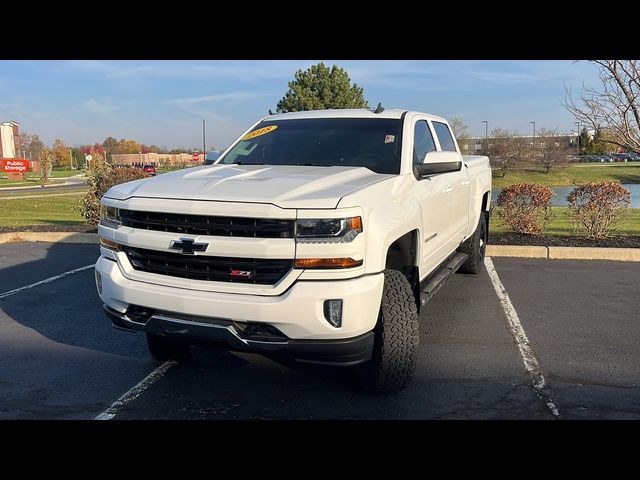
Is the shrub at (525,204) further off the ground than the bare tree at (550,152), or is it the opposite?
the bare tree at (550,152)

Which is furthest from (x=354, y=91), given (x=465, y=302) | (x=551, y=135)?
(x=465, y=302)

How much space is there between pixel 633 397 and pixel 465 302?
2.54 meters

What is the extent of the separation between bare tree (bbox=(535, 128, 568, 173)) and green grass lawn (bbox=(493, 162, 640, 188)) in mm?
670

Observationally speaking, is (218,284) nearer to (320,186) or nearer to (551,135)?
(320,186)

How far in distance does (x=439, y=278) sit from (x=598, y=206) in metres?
5.99

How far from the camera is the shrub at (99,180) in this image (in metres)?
11.0

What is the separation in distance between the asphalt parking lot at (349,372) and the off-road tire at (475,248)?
2.40 feet

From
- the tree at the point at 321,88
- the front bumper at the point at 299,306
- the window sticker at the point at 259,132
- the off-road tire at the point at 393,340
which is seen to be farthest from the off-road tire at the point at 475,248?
the tree at the point at 321,88

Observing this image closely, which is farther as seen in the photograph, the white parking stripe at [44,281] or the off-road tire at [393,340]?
the white parking stripe at [44,281]

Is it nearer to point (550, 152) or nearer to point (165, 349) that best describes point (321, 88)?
point (550, 152)

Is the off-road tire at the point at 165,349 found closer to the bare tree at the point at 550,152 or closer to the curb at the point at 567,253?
the curb at the point at 567,253

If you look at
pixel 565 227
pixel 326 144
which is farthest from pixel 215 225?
pixel 565 227

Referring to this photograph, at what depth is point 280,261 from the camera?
3.00 m
